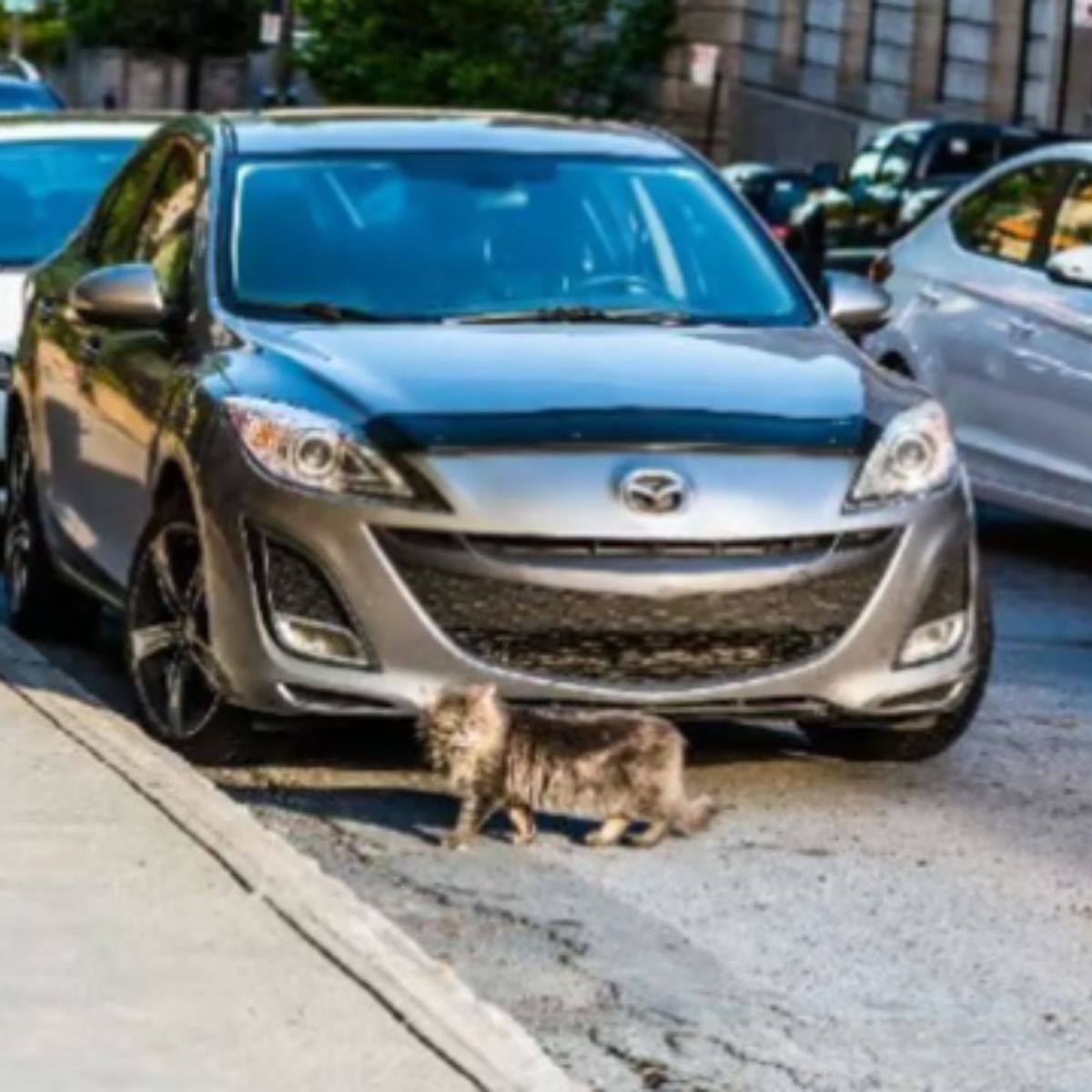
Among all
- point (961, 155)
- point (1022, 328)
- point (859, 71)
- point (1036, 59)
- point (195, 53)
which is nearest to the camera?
point (1022, 328)

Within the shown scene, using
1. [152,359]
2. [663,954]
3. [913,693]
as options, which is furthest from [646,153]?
[663,954]

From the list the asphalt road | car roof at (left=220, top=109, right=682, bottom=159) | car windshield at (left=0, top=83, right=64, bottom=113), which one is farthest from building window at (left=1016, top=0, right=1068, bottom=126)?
the asphalt road

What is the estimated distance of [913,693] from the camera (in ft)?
32.6

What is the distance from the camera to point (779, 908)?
8.66 m

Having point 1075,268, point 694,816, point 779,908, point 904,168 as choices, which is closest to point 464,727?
point 694,816

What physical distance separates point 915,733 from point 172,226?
2.66m

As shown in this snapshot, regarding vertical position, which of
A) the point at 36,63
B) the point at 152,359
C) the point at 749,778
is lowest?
the point at 36,63

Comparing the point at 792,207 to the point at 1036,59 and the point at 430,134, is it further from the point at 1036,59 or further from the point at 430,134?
the point at 430,134

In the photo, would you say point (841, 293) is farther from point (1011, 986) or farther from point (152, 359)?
point (1011, 986)

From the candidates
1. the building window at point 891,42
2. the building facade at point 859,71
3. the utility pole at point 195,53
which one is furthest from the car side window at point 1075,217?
the utility pole at point 195,53

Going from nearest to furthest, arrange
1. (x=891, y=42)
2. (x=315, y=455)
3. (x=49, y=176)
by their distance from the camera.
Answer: (x=315, y=455) → (x=49, y=176) → (x=891, y=42)

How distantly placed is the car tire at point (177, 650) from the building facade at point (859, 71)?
37.5 meters

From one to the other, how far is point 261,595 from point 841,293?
242cm

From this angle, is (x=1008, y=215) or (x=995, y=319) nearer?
(x=995, y=319)
